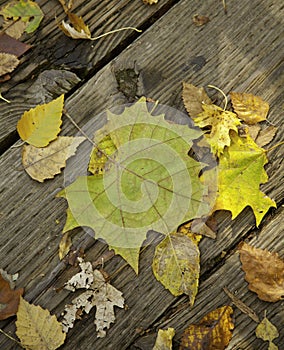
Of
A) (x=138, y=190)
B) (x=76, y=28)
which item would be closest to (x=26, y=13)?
(x=76, y=28)

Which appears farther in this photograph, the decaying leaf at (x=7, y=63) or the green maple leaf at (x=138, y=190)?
the decaying leaf at (x=7, y=63)

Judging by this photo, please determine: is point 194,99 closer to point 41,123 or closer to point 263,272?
point 41,123

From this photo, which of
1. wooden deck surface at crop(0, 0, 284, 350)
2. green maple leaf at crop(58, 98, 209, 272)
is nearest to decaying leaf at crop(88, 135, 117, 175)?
green maple leaf at crop(58, 98, 209, 272)

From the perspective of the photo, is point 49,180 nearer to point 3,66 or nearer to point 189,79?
point 3,66

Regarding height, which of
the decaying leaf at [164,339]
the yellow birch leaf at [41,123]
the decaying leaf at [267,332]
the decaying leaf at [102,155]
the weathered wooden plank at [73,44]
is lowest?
the decaying leaf at [267,332]

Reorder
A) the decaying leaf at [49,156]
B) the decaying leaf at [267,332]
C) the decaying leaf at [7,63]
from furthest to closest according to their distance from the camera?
the decaying leaf at [7,63] < the decaying leaf at [49,156] < the decaying leaf at [267,332]

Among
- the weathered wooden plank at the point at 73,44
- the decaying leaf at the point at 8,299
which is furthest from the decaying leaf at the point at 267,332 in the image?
the weathered wooden plank at the point at 73,44

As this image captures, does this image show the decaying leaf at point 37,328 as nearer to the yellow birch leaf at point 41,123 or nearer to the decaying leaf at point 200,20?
the yellow birch leaf at point 41,123

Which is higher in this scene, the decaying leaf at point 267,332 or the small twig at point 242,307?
the small twig at point 242,307
